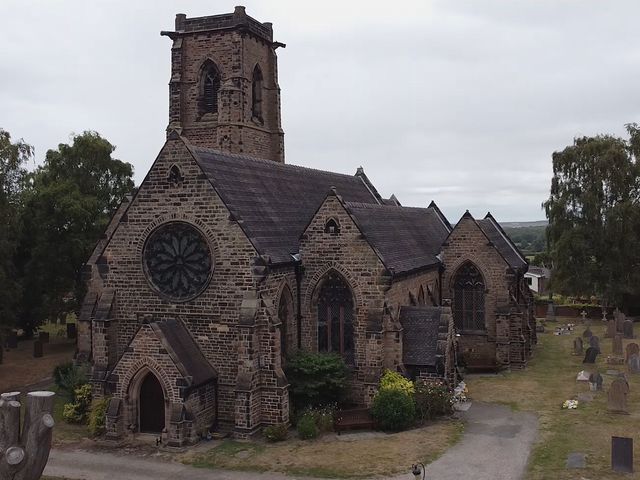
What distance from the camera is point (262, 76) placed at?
3434 centimetres

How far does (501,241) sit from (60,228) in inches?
1110

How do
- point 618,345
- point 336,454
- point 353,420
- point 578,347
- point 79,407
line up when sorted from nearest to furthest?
1. point 336,454
2. point 353,420
3. point 79,407
4. point 618,345
5. point 578,347

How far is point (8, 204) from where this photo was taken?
29375 mm

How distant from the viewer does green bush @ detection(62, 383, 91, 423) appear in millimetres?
22531

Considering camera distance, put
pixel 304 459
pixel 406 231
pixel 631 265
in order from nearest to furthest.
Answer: pixel 304 459 → pixel 406 231 → pixel 631 265

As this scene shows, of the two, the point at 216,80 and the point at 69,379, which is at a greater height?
the point at 216,80

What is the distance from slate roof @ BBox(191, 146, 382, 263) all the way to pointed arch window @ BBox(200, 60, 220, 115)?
243 inches

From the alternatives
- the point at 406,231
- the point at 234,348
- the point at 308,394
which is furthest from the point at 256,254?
the point at 406,231

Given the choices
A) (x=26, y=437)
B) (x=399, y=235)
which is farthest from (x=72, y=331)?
(x=26, y=437)

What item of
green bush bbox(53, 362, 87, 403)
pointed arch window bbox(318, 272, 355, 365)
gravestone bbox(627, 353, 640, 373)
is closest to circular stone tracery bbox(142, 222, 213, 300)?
pointed arch window bbox(318, 272, 355, 365)

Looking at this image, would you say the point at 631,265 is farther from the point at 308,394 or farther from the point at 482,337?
the point at 308,394

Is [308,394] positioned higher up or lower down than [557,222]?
lower down

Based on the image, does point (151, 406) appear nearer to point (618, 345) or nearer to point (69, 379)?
point (69, 379)

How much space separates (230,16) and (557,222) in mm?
32852
